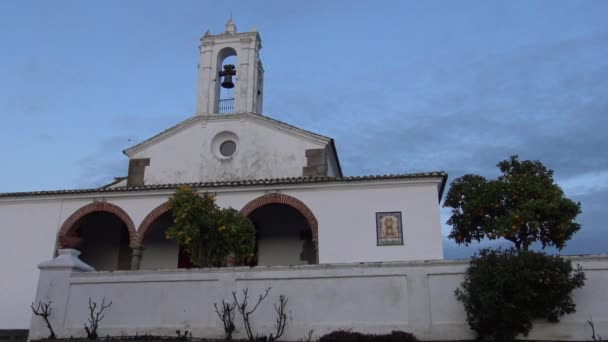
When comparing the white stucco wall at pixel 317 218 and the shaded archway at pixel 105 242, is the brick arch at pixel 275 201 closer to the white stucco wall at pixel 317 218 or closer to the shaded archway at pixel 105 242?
the white stucco wall at pixel 317 218

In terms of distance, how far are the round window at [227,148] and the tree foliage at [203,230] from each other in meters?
6.26

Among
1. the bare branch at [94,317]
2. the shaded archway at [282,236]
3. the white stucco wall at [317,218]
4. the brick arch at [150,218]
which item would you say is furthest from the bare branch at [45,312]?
the shaded archway at [282,236]

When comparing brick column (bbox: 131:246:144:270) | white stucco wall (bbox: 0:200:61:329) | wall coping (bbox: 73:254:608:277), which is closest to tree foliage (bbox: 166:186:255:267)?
wall coping (bbox: 73:254:608:277)

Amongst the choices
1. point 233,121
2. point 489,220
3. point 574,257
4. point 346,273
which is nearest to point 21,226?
point 233,121

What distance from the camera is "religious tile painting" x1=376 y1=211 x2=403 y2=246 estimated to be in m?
13.8

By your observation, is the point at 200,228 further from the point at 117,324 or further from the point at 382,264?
the point at 382,264

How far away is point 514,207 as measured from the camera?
14.2 meters

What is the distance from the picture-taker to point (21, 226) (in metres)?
15.9

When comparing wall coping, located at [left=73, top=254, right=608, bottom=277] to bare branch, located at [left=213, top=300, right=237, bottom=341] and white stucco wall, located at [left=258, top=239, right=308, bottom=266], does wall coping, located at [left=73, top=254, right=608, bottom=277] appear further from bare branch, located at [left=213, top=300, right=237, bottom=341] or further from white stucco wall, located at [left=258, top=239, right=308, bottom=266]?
white stucco wall, located at [left=258, top=239, right=308, bottom=266]

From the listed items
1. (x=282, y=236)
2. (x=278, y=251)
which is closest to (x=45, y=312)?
(x=278, y=251)

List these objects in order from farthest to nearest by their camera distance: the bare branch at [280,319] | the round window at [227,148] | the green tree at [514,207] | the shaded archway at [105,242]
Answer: the round window at [227,148], the shaded archway at [105,242], the green tree at [514,207], the bare branch at [280,319]

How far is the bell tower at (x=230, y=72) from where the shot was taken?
18.4 m

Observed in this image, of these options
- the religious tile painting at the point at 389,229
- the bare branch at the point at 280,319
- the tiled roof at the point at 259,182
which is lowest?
the bare branch at the point at 280,319

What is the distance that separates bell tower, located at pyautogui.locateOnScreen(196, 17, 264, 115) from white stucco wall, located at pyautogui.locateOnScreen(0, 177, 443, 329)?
172 inches
